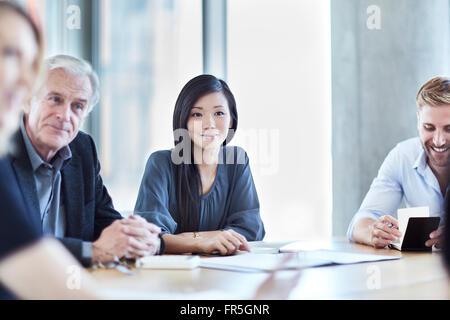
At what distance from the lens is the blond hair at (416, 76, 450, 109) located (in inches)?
82.0

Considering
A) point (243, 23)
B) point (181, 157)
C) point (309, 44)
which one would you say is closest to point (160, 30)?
point (243, 23)

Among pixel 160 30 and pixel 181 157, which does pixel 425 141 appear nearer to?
pixel 181 157

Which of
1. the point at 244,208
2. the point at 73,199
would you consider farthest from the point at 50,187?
the point at 244,208

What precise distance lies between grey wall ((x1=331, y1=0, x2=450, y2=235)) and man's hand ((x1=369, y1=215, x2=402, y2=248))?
164 centimetres

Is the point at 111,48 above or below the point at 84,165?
above

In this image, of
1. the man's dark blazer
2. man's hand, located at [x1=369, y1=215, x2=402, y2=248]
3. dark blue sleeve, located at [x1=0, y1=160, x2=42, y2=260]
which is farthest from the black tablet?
dark blue sleeve, located at [x1=0, y1=160, x2=42, y2=260]

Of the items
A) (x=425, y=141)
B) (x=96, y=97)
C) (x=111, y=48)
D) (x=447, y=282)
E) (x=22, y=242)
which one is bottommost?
(x=447, y=282)

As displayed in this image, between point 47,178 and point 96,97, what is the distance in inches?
14.2

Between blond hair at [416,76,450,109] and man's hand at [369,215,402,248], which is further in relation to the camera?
blond hair at [416,76,450,109]

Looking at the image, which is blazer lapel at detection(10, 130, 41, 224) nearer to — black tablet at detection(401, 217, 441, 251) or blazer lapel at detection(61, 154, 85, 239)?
blazer lapel at detection(61, 154, 85, 239)
